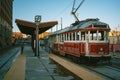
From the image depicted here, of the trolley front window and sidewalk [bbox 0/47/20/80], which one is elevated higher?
the trolley front window

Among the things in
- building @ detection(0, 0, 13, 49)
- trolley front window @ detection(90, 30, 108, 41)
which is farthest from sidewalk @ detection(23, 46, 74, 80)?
building @ detection(0, 0, 13, 49)

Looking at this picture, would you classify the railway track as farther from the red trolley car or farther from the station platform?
the red trolley car

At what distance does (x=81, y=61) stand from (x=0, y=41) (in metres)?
31.8

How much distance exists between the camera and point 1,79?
11664mm

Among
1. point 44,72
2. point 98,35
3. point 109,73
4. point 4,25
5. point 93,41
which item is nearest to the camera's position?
point 109,73

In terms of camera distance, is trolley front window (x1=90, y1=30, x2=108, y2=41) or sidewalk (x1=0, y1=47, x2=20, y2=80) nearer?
sidewalk (x1=0, y1=47, x2=20, y2=80)

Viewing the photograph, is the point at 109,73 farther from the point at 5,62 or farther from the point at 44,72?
the point at 5,62

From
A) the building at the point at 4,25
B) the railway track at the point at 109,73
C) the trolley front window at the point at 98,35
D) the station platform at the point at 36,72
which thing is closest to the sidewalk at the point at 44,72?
the station platform at the point at 36,72

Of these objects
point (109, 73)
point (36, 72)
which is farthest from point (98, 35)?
point (36, 72)

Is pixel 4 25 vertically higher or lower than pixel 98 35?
higher

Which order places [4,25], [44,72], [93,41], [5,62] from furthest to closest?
[4,25]
[5,62]
[93,41]
[44,72]

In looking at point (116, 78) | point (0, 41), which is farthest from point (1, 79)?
point (0, 41)

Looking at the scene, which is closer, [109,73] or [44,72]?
[109,73]

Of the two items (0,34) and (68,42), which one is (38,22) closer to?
(68,42)
